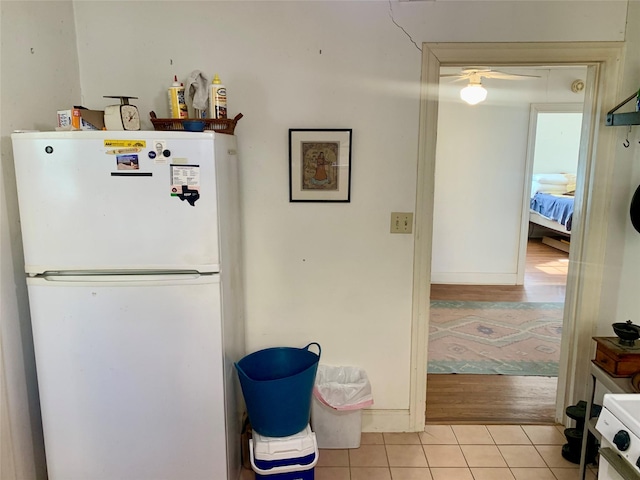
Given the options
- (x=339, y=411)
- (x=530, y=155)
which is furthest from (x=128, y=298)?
(x=530, y=155)

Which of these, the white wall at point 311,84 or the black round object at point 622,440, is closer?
the black round object at point 622,440

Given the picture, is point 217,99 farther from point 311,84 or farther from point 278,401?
point 278,401

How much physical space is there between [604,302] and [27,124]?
115 inches

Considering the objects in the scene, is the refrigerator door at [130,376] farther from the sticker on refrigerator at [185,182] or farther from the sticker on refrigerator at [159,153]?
the sticker on refrigerator at [159,153]

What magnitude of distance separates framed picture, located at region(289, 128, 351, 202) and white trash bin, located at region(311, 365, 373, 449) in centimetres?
100

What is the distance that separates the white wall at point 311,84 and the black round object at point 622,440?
1.26m

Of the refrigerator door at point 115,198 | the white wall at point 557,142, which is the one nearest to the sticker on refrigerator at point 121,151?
the refrigerator door at point 115,198

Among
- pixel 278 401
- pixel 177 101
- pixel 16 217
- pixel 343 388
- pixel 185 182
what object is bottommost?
pixel 343 388

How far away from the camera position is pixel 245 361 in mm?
2248

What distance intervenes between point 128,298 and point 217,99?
3.17 ft

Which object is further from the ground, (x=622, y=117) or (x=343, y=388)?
(x=622, y=117)

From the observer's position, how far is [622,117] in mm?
2156

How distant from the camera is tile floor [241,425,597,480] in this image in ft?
7.42

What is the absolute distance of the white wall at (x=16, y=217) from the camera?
1.77 metres
